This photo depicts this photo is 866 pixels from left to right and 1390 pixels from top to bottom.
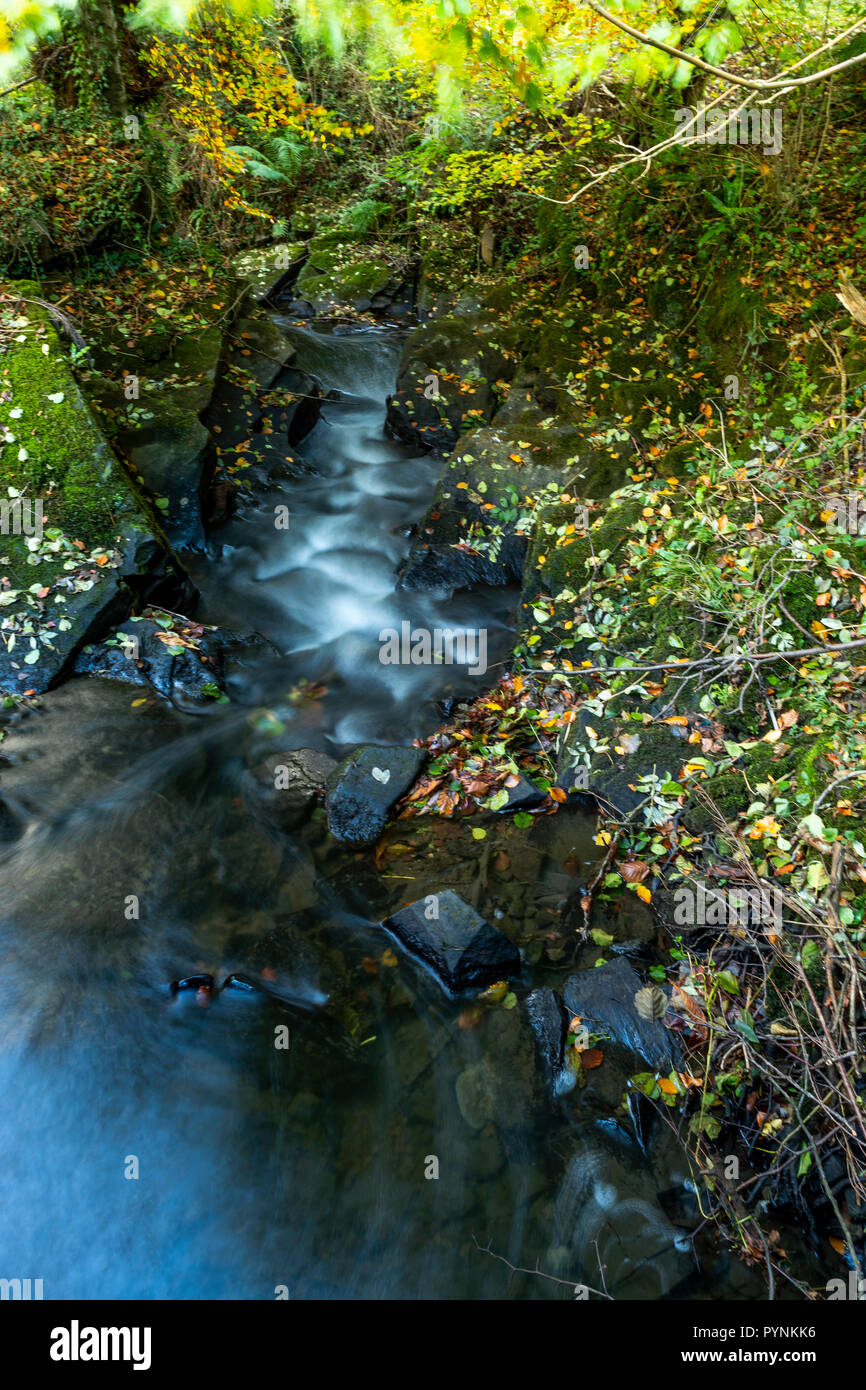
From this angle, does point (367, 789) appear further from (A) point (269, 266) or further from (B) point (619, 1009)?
(A) point (269, 266)

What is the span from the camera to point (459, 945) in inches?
167

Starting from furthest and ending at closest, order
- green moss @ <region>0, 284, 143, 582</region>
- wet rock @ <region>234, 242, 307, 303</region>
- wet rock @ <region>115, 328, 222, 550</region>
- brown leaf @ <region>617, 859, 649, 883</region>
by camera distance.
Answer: wet rock @ <region>234, 242, 307, 303</region> < wet rock @ <region>115, 328, 222, 550</region> < green moss @ <region>0, 284, 143, 582</region> < brown leaf @ <region>617, 859, 649, 883</region>

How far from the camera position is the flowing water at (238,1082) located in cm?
328

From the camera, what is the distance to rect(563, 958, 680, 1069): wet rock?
368cm

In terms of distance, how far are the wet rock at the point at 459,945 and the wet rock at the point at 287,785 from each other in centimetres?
145

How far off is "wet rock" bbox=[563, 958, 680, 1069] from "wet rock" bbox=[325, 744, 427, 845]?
1.83 metres

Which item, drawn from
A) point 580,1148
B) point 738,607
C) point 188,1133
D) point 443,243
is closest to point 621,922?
point 580,1148

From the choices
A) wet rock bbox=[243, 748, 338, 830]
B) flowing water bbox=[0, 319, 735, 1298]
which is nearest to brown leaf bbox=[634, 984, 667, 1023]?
flowing water bbox=[0, 319, 735, 1298]

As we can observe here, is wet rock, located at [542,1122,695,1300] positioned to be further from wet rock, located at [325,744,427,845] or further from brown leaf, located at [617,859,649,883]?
wet rock, located at [325,744,427,845]

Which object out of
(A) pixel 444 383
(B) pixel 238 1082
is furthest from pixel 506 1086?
(A) pixel 444 383

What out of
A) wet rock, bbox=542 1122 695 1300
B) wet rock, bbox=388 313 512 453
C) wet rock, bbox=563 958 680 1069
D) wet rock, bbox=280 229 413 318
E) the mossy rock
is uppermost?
wet rock, bbox=280 229 413 318

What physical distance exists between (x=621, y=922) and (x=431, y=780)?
180 centimetres

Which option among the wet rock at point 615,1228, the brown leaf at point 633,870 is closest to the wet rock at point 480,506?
the brown leaf at point 633,870

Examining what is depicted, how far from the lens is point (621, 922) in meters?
4.43
